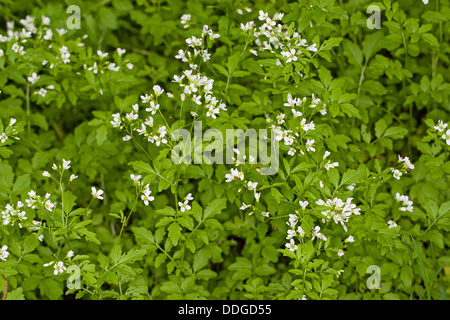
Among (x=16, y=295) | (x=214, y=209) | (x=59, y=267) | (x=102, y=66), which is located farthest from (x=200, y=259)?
(x=102, y=66)

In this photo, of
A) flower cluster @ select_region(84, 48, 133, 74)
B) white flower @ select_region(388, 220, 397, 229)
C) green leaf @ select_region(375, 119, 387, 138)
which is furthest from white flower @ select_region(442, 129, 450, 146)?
flower cluster @ select_region(84, 48, 133, 74)

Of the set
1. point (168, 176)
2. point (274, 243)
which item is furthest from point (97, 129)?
point (274, 243)

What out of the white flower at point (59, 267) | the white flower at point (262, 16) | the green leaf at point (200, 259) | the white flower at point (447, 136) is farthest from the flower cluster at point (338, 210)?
the white flower at point (59, 267)

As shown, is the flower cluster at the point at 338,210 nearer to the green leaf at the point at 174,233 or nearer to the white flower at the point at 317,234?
the white flower at the point at 317,234

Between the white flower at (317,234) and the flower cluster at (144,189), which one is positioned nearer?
the white flower at (317,234)

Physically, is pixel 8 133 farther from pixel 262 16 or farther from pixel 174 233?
pixel 262 16

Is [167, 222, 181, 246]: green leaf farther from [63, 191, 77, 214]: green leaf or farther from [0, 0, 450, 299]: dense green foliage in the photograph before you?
[63, 191, 77, 214]: green leaf

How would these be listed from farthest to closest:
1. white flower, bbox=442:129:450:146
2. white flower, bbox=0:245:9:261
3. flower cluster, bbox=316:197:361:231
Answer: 1. white flower, bbox=442:129:450:146
2. white flower, bbox=0:245:9:261
3. flower cluster, bbox=316:197:361:231

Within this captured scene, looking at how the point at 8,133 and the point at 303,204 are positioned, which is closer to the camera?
the point at 303,204
